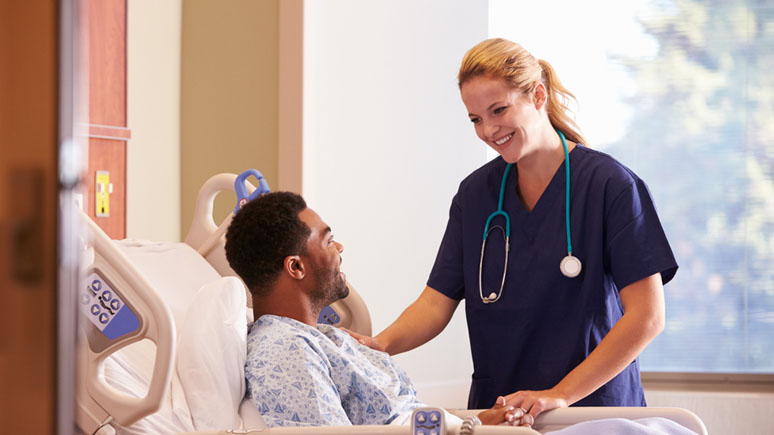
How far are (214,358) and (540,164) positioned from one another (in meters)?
0.90

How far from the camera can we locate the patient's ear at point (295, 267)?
1.56 m

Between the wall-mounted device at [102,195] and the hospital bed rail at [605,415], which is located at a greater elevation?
the wall-mounted device at [102,195]

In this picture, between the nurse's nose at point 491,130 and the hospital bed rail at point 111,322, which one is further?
the nurse's nose at point 491,130

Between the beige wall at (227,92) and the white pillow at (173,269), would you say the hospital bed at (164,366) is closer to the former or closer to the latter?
the white pillow at (173,269)

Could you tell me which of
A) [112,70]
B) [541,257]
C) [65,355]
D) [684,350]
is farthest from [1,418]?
[684,350]

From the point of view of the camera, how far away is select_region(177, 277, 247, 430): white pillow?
1343 millimetres

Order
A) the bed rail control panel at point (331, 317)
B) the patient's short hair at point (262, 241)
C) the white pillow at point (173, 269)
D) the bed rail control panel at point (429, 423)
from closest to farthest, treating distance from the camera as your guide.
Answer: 1. the bed rail control panel at point (429, 423)
2. the patient's short hair at point (262, 241)
3. the white pillow at point (173, 269)
4. the bed rail control panel at point (331, 317)

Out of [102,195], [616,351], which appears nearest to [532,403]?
[616,351]

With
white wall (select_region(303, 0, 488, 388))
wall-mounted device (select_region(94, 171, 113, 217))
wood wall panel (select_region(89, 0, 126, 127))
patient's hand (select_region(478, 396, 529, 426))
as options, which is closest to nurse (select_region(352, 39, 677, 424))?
patient's hand (select_region(478, 396, 529, 426))

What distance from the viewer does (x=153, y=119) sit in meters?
3.00

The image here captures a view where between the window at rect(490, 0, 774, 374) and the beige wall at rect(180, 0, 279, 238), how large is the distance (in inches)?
53.6

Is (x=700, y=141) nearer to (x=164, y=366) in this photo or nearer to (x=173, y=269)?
(x=173, y=269)

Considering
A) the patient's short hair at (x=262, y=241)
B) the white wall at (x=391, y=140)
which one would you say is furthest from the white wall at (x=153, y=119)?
the patient's short hair at (x=262, y=241)

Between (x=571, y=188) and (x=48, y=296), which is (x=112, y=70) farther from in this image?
(x=48, y=296)
